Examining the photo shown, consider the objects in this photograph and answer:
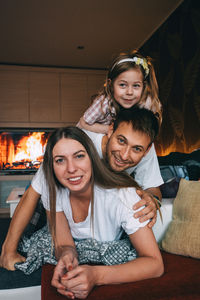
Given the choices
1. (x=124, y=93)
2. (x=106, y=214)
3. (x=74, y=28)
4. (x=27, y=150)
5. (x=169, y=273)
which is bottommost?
(x=169, y=273)

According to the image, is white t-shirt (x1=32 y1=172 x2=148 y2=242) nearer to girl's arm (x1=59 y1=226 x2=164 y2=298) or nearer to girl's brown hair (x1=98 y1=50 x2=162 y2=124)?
girl's arm (x1=59 y1=226 x2=164 y2=298)

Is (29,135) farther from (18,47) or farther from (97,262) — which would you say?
(97,262)

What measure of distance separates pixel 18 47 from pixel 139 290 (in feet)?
12.6

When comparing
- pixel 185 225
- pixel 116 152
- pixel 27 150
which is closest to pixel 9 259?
pixel 116 152

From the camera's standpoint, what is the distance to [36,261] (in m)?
1.28

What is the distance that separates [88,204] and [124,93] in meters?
0.80

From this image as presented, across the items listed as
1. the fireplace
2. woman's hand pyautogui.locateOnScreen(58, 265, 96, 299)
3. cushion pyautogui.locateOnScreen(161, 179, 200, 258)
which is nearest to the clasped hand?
woman's hand pyautogui.locateOnScreen(58, 265, 96, 299)

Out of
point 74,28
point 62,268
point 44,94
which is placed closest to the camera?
point 62,268

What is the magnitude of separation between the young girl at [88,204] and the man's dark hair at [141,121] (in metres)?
0.27

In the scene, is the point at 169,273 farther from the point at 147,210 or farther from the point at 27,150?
the point at 27,150

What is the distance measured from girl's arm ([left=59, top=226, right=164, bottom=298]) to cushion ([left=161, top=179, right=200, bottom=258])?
12.0 inches

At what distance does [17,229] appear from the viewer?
55.6 inches

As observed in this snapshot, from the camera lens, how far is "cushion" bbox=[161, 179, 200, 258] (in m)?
1.32

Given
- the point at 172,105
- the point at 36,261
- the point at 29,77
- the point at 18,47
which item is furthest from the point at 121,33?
the point at 36,261
